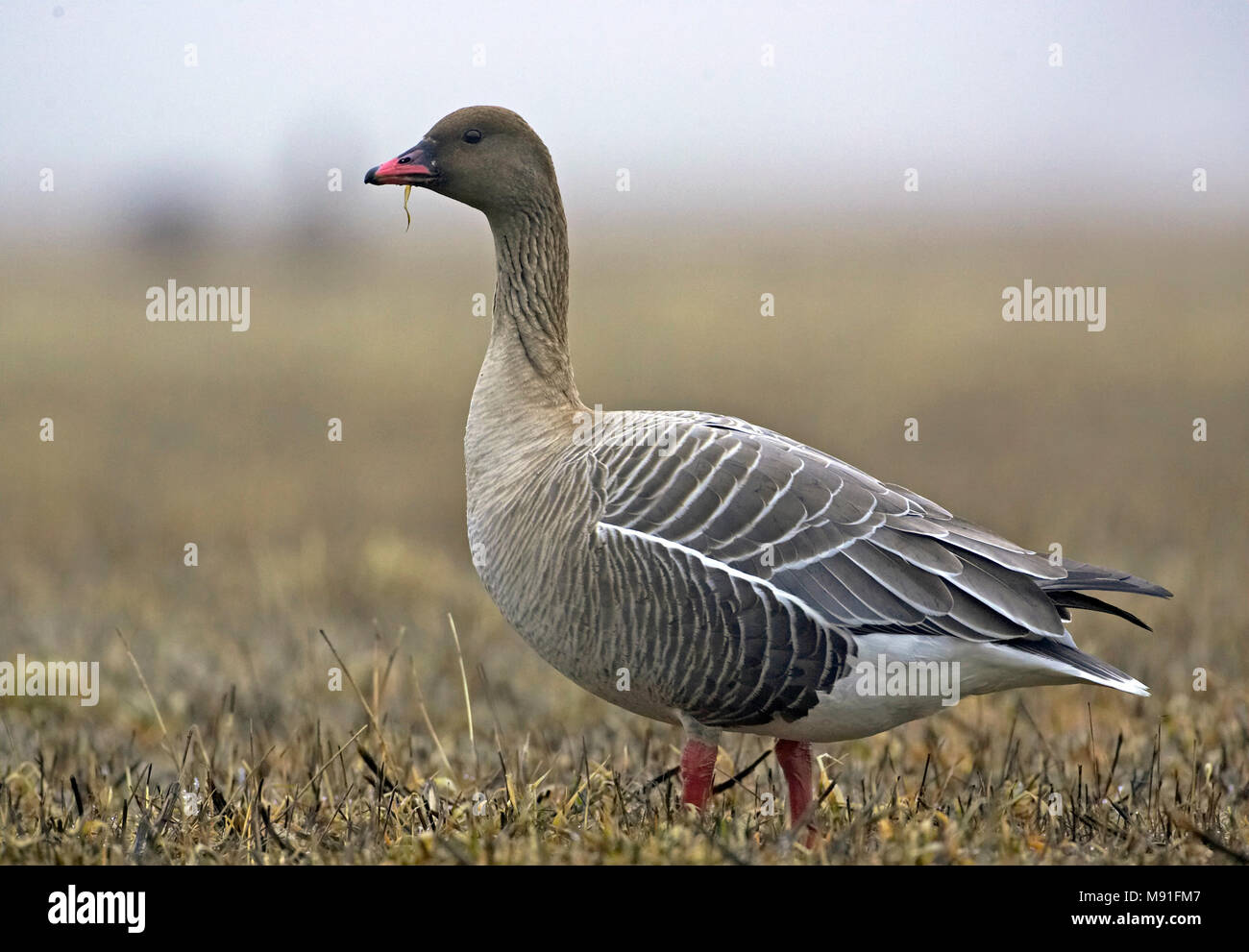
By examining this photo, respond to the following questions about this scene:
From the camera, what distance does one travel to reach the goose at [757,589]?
17.5 feet

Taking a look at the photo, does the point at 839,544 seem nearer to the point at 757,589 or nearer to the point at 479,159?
the point at 757,589

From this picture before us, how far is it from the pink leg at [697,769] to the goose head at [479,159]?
2.85 meters

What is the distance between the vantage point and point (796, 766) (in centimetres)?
597

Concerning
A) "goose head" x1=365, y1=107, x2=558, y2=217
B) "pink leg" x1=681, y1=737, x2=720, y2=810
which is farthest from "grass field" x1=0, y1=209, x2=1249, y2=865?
"goose head" x1=365, y1=107, x2=558, y2=217

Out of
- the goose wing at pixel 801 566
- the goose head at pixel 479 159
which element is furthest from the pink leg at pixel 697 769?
the goose head at pixel 479 159

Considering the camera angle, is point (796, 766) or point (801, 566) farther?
point (796, 766)

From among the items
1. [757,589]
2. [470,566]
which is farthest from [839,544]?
[470,566]

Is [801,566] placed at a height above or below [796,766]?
above

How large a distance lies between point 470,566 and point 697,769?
8410mm

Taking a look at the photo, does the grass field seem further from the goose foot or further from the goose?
the goose

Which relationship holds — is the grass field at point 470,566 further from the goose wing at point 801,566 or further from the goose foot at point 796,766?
the goose wing at point 801,566

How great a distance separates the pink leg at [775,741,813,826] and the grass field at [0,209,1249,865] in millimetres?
276

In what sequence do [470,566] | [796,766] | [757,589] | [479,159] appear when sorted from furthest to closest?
[470,566], [479,159], [796,766], [757,589]
